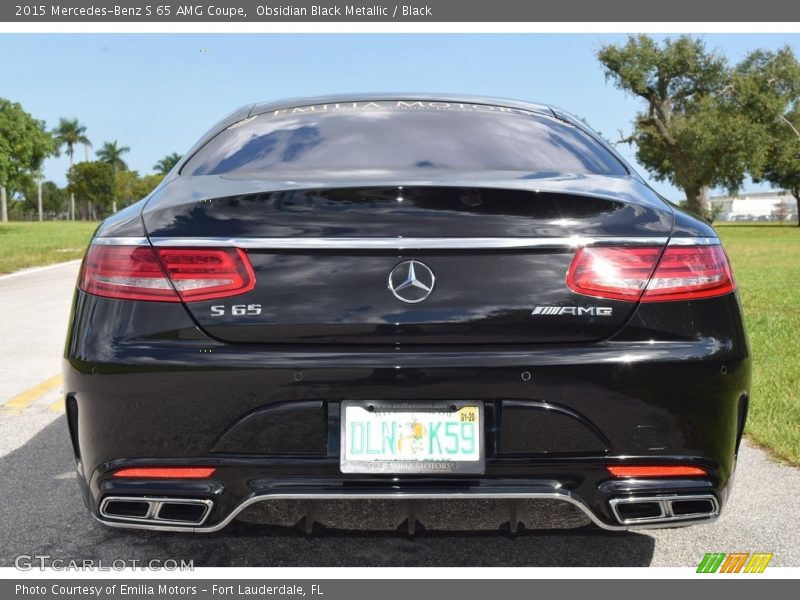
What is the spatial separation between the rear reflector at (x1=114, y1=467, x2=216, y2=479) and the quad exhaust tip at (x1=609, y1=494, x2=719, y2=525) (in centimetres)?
115

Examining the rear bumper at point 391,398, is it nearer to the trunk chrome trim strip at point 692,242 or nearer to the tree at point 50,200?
the trunk chrome trim strip at point 692,242

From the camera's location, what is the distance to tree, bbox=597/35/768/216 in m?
51.1

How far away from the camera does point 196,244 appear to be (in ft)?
8.80

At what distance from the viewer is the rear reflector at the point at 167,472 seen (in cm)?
266

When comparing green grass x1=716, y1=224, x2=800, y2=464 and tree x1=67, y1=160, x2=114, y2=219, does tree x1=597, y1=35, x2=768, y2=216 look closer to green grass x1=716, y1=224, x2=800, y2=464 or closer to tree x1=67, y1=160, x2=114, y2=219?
green grass x1=716, y1=224, x2=800, y2=464

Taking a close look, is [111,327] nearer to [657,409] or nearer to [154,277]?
[154,277]

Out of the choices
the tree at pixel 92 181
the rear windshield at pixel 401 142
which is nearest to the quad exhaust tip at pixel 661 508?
the rear windshield at pixel 401 142

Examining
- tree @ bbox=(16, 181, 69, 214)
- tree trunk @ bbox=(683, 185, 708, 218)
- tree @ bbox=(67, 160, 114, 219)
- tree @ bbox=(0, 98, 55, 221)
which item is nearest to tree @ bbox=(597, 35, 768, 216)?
tree trunk @ bbox=(683, 185, 708, 218)

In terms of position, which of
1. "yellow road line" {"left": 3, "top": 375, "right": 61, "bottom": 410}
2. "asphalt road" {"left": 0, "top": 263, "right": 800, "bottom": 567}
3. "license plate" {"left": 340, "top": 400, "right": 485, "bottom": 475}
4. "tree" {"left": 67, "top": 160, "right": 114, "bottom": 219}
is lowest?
"yellow road line" {"left": 3, "top": 375, "right": 61, "bottom": 410}

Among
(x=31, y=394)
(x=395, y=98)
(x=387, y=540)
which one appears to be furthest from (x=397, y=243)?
(x=31, y=394)

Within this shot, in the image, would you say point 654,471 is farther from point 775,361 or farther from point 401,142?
point 775,361

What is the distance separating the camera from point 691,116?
54875 millimetres

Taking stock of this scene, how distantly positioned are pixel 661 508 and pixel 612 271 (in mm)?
690

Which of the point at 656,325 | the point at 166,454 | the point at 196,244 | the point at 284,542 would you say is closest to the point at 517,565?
the point at 284,542
